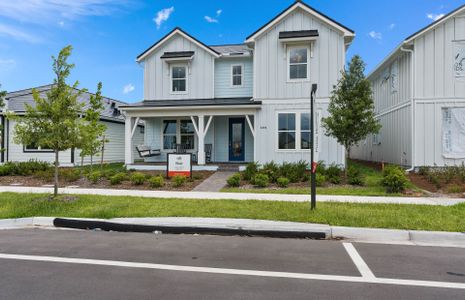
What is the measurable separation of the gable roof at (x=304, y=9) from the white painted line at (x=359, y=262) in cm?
1257

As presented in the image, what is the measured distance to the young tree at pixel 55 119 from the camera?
8.84 metres

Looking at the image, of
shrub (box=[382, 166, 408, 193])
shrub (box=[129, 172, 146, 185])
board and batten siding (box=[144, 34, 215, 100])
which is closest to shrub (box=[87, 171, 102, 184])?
shrub (box=[129, 172, 146, 185])

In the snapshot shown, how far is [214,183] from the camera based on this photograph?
1280 centimetres

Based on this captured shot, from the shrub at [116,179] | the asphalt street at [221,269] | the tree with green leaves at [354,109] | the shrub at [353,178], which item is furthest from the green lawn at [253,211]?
the tree with green leaves at [354,109]

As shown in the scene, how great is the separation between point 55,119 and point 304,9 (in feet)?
40.5

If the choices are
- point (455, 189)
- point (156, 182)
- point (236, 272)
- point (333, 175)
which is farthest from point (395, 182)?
point (156, 182)

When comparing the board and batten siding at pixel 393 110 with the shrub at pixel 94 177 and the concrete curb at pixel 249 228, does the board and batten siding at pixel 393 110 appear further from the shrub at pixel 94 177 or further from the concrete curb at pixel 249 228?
the shrub at pixel 94 177

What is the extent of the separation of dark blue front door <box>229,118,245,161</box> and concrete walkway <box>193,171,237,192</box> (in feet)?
10.3

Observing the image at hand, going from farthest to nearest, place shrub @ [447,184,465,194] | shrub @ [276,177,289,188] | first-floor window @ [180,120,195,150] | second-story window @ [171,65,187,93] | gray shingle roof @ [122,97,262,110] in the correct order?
first-floor window @ [180,120,195,150] < second-story window @ [171,65,187,93] < gray shingle roof @ [122,97,262,110] < shrub @ [276,177,289,188] < shrub @ [447,184,465,194]

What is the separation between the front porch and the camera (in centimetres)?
1631

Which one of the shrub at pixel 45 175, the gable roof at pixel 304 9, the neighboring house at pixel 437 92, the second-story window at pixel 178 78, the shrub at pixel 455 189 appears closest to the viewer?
the shrub at pixel 455 189

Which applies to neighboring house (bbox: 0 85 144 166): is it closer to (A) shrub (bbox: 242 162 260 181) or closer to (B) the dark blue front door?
(B) the dark blue front door

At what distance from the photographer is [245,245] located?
605cm

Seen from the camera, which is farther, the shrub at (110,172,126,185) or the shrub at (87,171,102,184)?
the shrub at (87,171,102,184)
